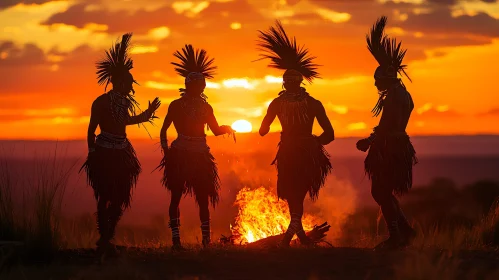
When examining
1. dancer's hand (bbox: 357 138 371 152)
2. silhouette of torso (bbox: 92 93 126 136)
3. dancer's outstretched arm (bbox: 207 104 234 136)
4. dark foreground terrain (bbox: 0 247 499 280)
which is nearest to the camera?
dark foreground terrain (bbox: 0 247 499 280)

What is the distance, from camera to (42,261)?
11570 mm

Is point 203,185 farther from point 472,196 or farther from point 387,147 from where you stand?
point 472,196

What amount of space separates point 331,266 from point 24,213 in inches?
185

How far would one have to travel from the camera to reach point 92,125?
11680 mm

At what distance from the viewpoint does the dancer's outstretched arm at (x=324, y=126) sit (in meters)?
12.1

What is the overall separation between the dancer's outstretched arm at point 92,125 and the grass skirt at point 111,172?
0.31ft

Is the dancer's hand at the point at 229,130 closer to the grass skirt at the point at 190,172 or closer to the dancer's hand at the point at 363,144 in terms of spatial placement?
the grass skirt at the point at 190,172

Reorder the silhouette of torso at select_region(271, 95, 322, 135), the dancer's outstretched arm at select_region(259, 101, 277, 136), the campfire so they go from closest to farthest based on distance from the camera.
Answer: the silhouette of torso at select_region(271, 95, 322, 135)
the dancer's outstretched arm at select_region(259, 101, 277, 136)
the campfire

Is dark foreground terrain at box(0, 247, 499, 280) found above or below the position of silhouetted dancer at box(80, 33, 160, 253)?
below

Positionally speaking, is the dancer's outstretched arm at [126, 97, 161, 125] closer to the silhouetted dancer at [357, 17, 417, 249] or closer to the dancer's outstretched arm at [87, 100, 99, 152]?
the dancer's outstretched arm at [87, 100, 99, 152]

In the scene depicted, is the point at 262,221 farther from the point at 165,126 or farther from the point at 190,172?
the point at 165,126

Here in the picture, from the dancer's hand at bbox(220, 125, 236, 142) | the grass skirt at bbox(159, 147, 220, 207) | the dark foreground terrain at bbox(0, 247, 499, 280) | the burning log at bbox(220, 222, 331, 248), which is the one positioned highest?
the dancer's hand at bbox(220, 125, 236, 142)

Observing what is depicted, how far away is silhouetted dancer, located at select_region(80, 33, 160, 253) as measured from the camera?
11.7 meters

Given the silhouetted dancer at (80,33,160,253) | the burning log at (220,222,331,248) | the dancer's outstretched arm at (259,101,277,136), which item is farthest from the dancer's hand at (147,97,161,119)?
the burning log at (220,222,331,248)
